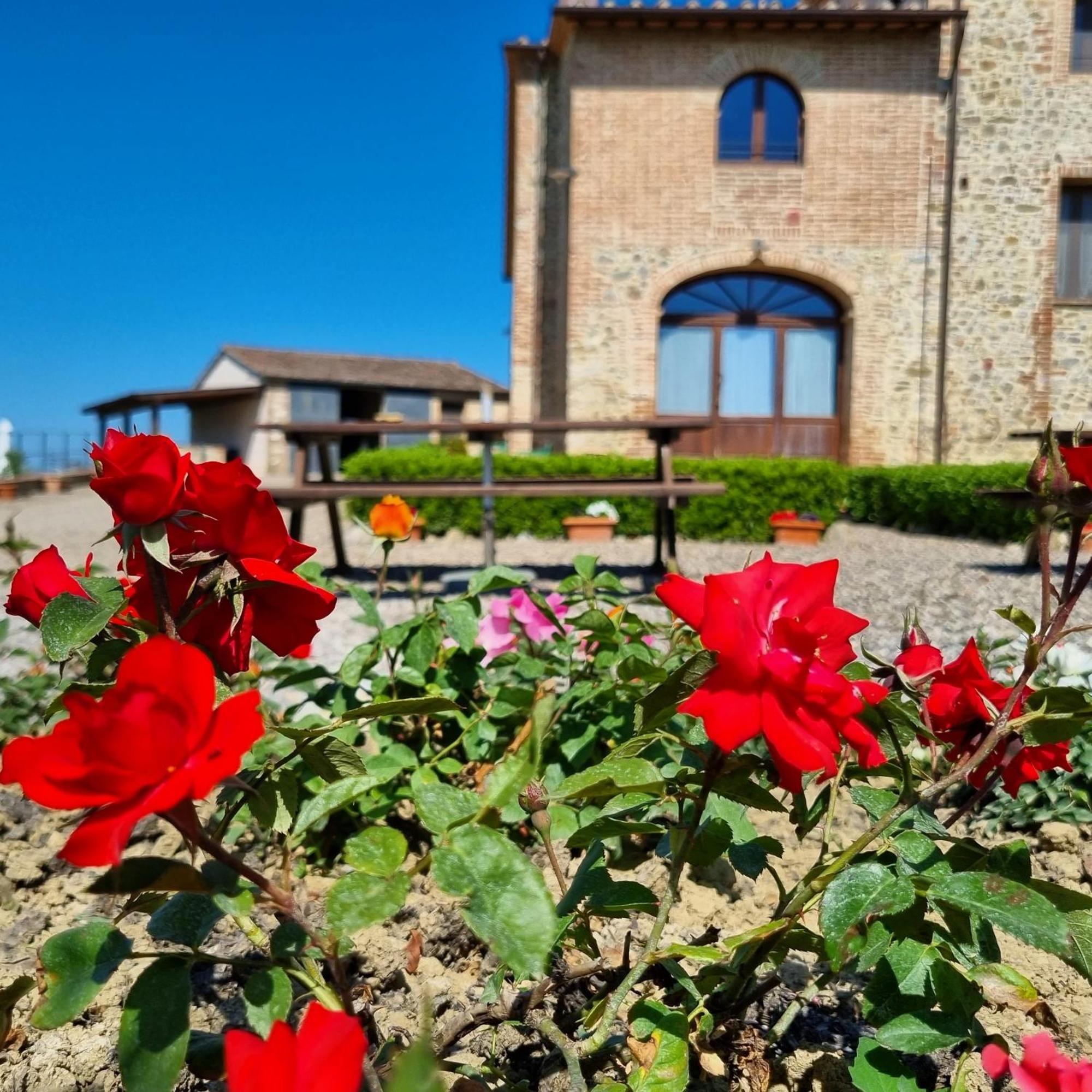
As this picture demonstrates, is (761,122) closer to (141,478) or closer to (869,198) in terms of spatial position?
(869,198)

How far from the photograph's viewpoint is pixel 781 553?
313 inches

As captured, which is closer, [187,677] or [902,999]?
[187,677]

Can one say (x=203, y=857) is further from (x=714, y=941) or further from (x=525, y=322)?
(x=525, y=322)

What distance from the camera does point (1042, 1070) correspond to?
0.60 meters

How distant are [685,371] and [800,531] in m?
4.04

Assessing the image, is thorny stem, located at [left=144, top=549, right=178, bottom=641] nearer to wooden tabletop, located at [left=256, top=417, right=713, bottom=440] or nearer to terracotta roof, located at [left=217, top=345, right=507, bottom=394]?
wooden tabletop, located at [left=256, top=417, right=713, bottom=440]

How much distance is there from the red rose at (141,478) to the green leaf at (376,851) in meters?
0.28

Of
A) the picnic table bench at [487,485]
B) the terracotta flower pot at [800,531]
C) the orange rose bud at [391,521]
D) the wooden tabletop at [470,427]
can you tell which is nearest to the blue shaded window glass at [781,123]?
the terracotta flower pot at [800,531]

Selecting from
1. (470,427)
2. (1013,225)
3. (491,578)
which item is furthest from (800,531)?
(491,578)

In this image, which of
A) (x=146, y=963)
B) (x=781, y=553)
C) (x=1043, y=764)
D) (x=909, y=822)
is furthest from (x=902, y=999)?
(x=781, y=553)

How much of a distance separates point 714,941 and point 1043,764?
402mm

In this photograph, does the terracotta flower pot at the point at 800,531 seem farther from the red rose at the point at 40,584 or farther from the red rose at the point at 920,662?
the red rose at the point at 40,584

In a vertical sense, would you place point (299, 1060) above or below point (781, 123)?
below

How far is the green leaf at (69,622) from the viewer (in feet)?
2.17
